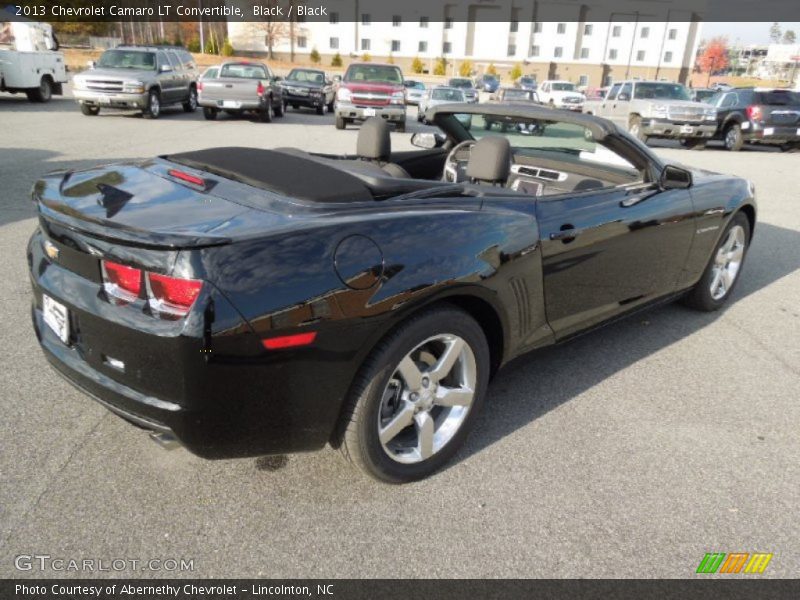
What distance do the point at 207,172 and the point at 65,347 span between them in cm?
94

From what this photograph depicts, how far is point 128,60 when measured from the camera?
17.0 meters

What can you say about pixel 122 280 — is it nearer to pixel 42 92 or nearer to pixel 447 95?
pixel 42 92

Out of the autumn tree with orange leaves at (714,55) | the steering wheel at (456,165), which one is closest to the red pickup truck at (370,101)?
the steering wheel at (456,165)

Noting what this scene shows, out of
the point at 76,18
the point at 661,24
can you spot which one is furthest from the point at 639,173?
the point at 661,24

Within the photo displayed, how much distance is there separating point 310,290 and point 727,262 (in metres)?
3.91

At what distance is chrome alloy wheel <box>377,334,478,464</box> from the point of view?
2.47 metres

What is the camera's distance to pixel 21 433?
2740 millimetres

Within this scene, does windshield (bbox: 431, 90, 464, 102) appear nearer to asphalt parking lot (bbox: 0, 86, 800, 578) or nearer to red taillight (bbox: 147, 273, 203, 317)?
asphalt parking lot (bbox: 0, 86, 800, 578)

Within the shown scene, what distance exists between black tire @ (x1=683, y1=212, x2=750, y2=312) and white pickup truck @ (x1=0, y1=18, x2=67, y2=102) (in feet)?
65.0

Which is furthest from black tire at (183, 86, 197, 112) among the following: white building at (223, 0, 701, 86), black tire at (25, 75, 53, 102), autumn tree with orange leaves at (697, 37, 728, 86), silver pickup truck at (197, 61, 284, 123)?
autumn tree with orange leaves at (697, 37, 728, 86)

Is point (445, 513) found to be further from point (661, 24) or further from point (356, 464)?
point (661, 24)

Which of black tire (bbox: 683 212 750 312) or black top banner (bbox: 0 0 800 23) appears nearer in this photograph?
black tire (bbox: 683 212 750 312)

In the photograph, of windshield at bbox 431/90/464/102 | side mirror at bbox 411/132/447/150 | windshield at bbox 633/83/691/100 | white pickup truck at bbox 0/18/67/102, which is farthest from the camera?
windshield at bbox 431/90/464/102

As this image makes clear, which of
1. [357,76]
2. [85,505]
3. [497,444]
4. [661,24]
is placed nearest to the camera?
[85,505]
